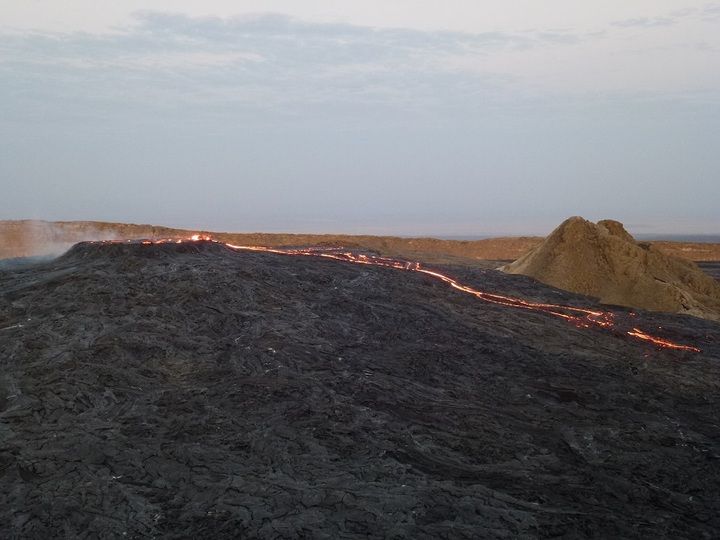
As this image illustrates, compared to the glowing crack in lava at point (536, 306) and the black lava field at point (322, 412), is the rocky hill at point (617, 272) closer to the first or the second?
the black lava field at point (322, 412)

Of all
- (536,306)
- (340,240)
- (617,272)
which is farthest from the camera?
(340,240)

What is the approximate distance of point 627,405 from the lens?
37.9ft

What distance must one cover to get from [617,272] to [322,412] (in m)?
16.4

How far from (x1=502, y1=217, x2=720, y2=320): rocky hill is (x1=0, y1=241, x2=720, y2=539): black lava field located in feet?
13.6

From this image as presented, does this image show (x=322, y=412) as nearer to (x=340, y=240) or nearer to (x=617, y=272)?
(x=617, y=272)

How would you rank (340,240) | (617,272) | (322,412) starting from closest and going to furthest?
(322,412) < (617,272) < (340,240)

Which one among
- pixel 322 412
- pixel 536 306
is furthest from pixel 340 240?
pixel 322 412

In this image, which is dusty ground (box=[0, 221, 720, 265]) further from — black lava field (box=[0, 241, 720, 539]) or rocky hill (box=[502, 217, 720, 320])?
black lava field (box=[0, 241, 720, 539])

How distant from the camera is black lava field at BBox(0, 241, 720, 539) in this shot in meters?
7.54

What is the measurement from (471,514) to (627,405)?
5.55 metres

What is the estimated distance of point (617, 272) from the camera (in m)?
22.9

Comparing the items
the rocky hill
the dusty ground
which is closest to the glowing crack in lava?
the rocky hill

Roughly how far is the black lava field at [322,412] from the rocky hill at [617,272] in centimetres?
414

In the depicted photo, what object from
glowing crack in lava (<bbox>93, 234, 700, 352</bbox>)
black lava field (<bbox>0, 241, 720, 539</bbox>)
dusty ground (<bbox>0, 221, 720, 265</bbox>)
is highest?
dusty ground (<bbox>0, 221, 720, 265</bbox>)
